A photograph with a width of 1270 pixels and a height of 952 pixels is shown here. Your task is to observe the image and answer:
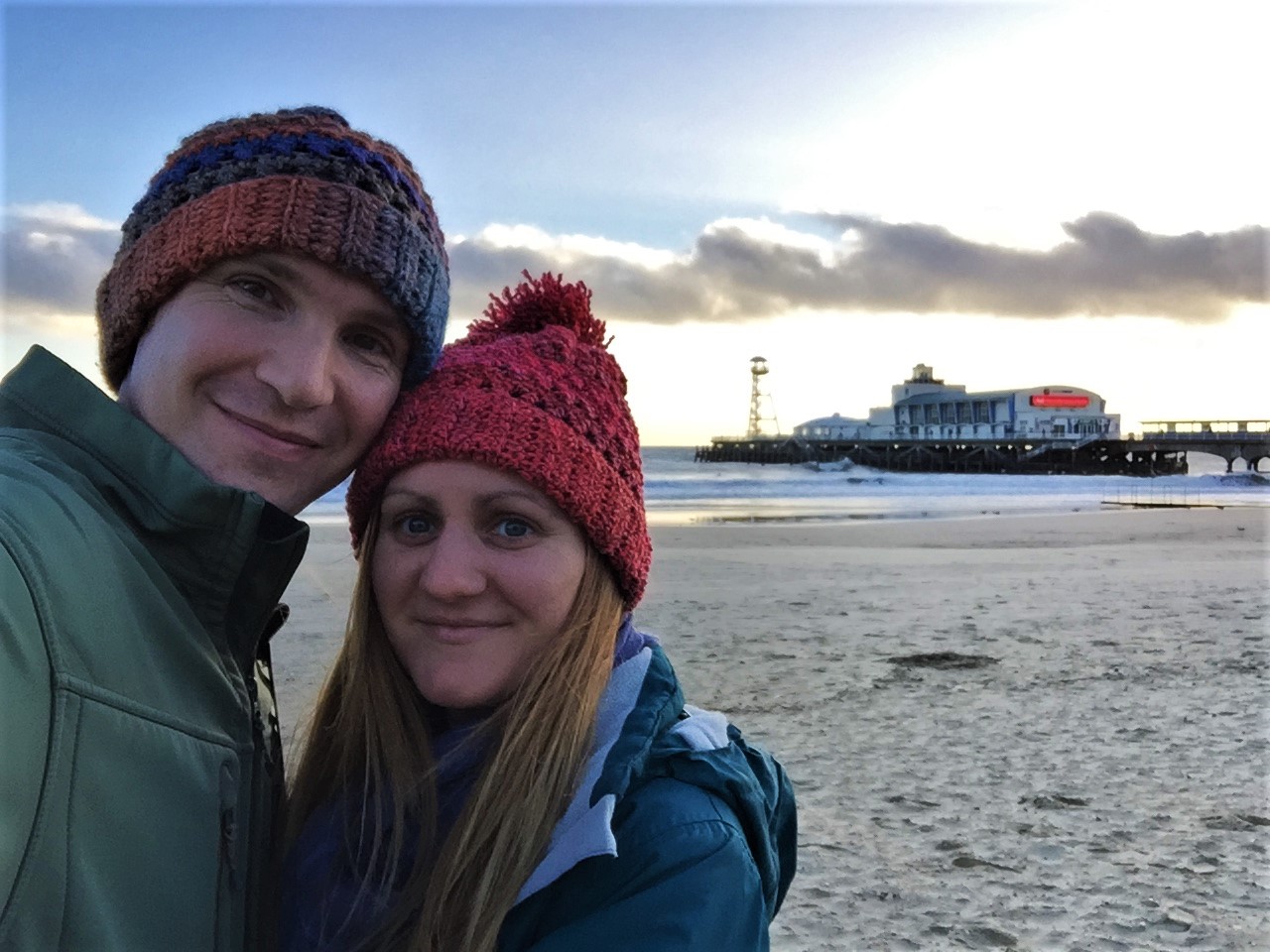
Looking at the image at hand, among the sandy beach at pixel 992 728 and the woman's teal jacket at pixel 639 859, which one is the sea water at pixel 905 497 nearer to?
the sandy beach at pixel 992 728

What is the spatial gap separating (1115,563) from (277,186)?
1342 centimetres

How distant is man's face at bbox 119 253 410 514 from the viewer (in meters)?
1.74

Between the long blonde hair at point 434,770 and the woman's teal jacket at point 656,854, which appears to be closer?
the woman's teal jacket at point 656,854

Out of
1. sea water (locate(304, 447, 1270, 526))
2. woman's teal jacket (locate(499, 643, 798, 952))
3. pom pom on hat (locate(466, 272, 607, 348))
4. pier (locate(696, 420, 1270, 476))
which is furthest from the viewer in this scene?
pier (locate(696, 420, 1270, 476))

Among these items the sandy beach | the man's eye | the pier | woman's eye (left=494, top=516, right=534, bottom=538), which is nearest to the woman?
woman's eye (left=494, top=516, right=534, bottom=538)

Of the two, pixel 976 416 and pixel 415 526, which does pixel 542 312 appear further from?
pixel 976 416

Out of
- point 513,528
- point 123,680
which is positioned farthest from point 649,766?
point 123,680

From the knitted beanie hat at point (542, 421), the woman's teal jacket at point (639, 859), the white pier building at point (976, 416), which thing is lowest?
the woman's teal jacket at point (639, 859)

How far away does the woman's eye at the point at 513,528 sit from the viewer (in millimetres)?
2125

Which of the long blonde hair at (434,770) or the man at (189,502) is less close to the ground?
the man at (189,502)

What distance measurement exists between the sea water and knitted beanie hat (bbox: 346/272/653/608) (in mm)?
13420

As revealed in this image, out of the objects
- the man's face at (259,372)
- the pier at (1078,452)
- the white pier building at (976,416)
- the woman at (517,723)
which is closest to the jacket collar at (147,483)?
the man's face at (259,372)

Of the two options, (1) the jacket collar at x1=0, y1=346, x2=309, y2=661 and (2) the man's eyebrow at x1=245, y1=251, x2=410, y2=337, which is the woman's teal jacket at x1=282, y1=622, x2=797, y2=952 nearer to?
(1) the jacket collar at x1=0, y1=346, x2=309, y2=661

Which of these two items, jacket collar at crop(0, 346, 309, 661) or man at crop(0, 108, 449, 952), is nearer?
man at crop(0, 108, 449, 952)
